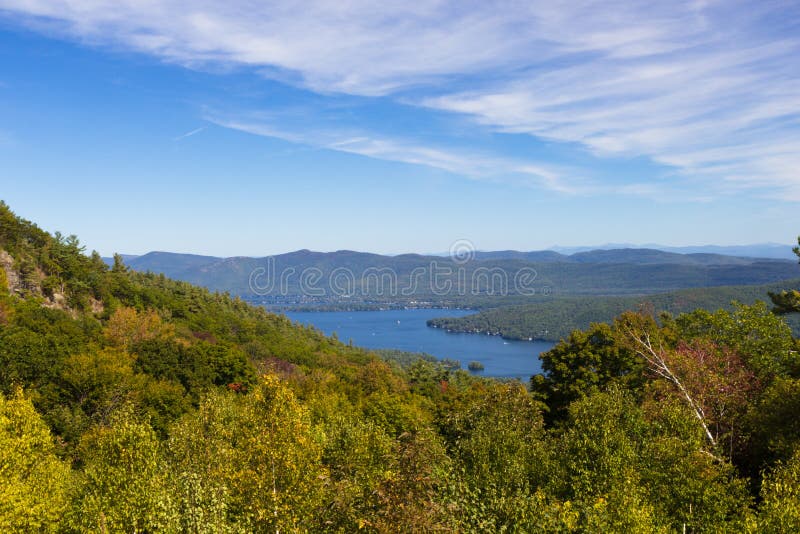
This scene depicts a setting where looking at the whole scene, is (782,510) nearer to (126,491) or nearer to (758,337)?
(126,491)

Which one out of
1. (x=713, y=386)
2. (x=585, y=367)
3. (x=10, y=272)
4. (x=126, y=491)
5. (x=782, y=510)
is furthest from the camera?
(x=10, y=272)

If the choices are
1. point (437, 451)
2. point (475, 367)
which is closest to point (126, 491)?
point (437, 451)

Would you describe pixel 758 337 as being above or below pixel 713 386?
above

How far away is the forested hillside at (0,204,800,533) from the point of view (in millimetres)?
16081

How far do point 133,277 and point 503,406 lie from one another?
338ft

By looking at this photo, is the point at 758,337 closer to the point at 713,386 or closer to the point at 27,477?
the point at 713,386

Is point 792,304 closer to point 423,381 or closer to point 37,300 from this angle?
point 423,381

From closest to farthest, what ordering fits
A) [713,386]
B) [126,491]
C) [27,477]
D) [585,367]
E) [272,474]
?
[272,474], [126,491], [27,477], [713,386], [585,367]

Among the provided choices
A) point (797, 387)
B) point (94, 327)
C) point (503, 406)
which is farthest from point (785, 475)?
point (94, 327)

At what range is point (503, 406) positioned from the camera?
108ft

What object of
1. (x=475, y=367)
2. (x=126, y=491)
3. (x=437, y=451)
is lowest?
(x=475, y=367)

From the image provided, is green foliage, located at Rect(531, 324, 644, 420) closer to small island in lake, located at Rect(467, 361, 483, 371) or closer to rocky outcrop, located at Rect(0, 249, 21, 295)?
rocky outcrop, located at Rect(0, 249, 21, 295)

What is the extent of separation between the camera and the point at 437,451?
49.1 ft

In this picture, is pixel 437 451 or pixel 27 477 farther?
pixel 27 477
